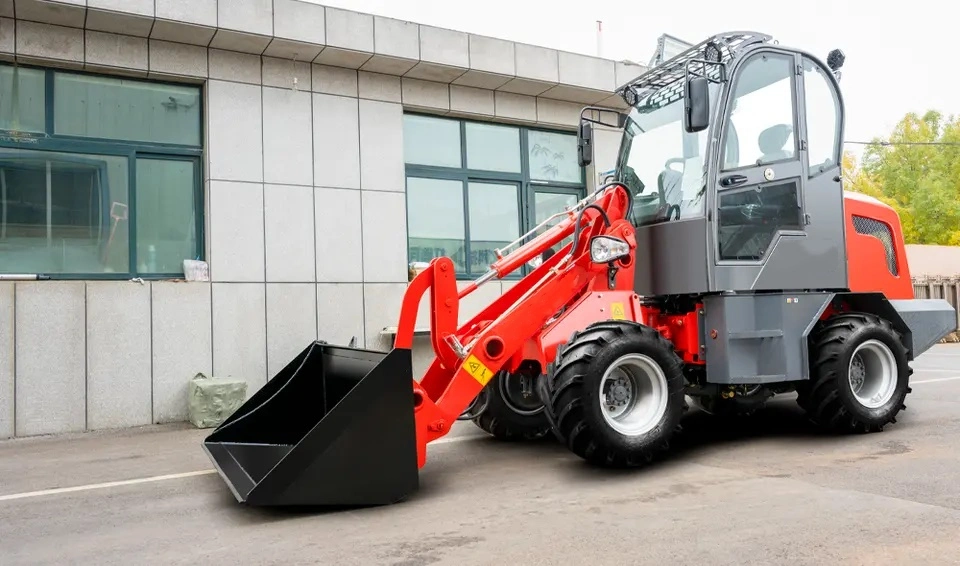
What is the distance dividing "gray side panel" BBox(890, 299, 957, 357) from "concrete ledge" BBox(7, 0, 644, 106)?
618cm

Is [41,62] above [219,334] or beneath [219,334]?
above

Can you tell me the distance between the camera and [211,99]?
9273 millimetres

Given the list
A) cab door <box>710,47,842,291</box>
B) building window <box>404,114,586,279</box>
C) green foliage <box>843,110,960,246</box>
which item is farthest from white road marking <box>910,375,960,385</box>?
green foliage <box>843,110,960,246</box>

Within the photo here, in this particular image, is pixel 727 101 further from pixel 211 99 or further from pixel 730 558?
pixel 211 99

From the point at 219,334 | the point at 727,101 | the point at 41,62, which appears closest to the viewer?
the point at 727,101

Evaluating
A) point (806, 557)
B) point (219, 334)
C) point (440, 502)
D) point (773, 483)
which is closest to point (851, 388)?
point (773, 483)

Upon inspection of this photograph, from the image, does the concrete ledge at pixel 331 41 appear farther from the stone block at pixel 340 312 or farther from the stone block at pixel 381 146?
the stone block at pixel 340 312

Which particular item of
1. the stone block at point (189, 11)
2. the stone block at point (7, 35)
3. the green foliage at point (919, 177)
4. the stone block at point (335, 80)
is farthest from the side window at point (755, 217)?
the green foliage at point (919, 177)

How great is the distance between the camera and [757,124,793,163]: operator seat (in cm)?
636

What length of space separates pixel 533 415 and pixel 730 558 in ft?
11.0

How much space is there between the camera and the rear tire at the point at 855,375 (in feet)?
20.5

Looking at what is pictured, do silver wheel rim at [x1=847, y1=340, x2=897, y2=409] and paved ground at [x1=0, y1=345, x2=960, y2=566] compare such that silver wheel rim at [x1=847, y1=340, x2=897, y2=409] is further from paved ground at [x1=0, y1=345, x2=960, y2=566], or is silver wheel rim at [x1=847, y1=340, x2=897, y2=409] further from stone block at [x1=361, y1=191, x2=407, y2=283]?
stone block at [x1=361, y1=191, x2=407, y2=283]

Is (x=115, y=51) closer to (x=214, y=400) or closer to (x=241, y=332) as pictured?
(x=241, y=332)

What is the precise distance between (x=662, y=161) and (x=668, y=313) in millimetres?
1413
